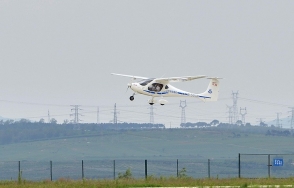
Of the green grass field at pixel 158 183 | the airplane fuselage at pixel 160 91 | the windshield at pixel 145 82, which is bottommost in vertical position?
the green grass field at pixel 158 183

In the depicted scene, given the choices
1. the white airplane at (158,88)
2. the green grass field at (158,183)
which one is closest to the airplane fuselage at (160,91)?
the white airplane at (158,88)

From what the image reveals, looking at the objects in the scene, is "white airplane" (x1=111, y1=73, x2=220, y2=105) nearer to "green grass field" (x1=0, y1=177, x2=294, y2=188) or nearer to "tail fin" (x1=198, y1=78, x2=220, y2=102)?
"tail fin" (x1=198, y1=78, x2=220, y2=102)

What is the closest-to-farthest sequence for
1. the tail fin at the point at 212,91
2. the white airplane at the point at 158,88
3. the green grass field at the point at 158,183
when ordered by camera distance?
the green grass field at the point at 158,183 < the white airplane at the point at 158,88 < the tail fin at the point at 212,91

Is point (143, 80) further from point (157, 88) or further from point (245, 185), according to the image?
point (245, 185)

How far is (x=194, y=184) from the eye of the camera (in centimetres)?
7131

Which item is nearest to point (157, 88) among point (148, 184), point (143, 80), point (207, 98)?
point (143, 80)

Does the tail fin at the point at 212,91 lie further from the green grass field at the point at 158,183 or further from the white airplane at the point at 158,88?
the green grass field at the point at 158,183

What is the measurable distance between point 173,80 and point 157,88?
12.7ft

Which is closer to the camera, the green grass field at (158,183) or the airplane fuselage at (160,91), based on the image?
the green grass field at (158,183)

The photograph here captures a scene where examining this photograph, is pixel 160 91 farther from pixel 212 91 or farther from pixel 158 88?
pixel 212 91

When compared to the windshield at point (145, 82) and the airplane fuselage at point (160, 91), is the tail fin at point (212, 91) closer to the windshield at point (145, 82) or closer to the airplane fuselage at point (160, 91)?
the airplane fuselage at point (160, 91)

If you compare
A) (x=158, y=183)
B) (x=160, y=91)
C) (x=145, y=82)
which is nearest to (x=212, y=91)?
(x=160, y=91)

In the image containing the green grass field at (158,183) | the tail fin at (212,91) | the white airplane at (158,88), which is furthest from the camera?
the tail fin at (212,91)

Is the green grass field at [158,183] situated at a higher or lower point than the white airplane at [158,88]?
lower
